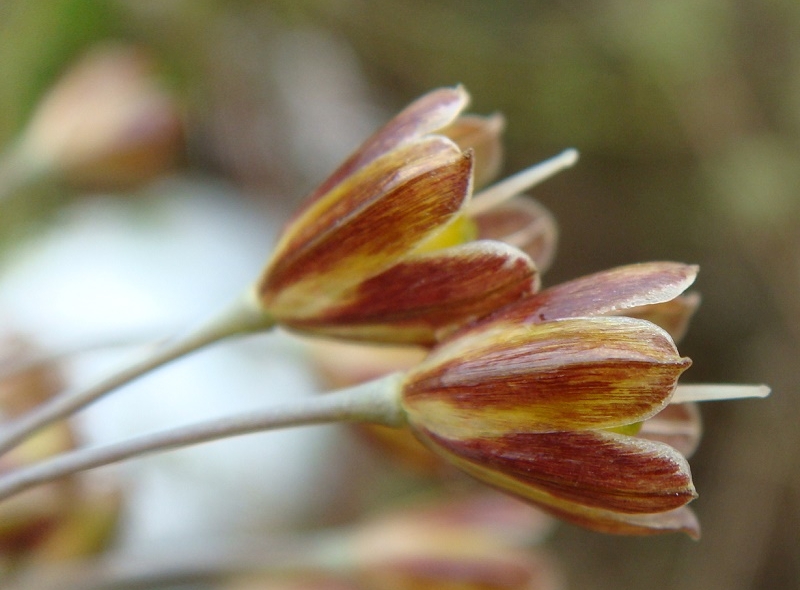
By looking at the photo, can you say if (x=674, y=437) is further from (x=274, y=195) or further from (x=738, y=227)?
(x=738, y=227)

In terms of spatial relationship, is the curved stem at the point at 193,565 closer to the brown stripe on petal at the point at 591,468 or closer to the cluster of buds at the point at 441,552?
the cluster of buds at the point at 441,552

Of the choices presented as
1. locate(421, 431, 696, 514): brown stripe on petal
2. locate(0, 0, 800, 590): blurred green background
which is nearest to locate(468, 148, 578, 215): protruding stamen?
locate(421, 431, 696, 514): brown stripe on petal

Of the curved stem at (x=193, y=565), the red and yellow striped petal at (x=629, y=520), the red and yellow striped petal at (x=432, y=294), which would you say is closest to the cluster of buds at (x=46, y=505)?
the curved stem at (x=193, y=565)

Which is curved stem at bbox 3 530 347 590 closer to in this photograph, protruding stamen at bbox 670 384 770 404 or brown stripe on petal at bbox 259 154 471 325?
brown stripe on petal at bbox 259 154 471 325

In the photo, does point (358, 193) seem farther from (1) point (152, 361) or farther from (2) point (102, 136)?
(2) point (102, 136)

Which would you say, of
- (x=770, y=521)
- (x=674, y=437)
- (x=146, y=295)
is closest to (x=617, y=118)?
(x=770, y=521)
